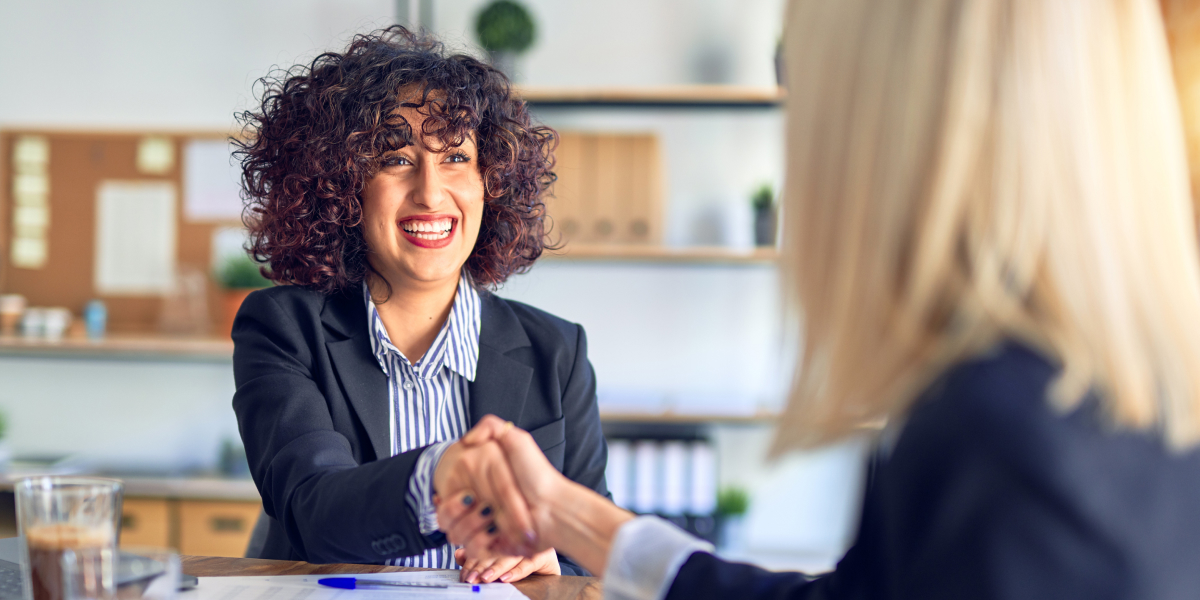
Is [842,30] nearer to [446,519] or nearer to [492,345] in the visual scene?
[446,519]

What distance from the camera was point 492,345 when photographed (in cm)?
159

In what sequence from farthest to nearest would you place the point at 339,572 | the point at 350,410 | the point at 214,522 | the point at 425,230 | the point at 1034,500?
the point at 214,522 < the point at 425,230 < the point at 350,410 < the point at 339,572 < the point at 1034,500

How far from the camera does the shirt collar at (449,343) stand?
150cm

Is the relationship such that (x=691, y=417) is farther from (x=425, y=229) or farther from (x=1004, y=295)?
(x=1004, y=295)

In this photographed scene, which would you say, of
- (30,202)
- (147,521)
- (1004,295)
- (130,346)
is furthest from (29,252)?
(1004,295)

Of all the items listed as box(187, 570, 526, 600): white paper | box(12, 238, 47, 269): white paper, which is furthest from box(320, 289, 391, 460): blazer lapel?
box(12, 238, 47, 269): white paper

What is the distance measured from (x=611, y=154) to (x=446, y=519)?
2.21 meters

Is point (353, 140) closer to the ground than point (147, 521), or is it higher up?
higher up

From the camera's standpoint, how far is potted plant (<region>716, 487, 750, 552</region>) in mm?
3066

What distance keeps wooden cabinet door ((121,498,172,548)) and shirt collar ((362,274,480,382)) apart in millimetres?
2000

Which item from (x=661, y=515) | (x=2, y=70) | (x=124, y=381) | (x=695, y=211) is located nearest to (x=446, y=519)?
(x=661, y=515)

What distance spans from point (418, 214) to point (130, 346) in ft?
6.82

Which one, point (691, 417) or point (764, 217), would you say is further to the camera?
point (764, 217)

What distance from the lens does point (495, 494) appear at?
1051 millimetres
